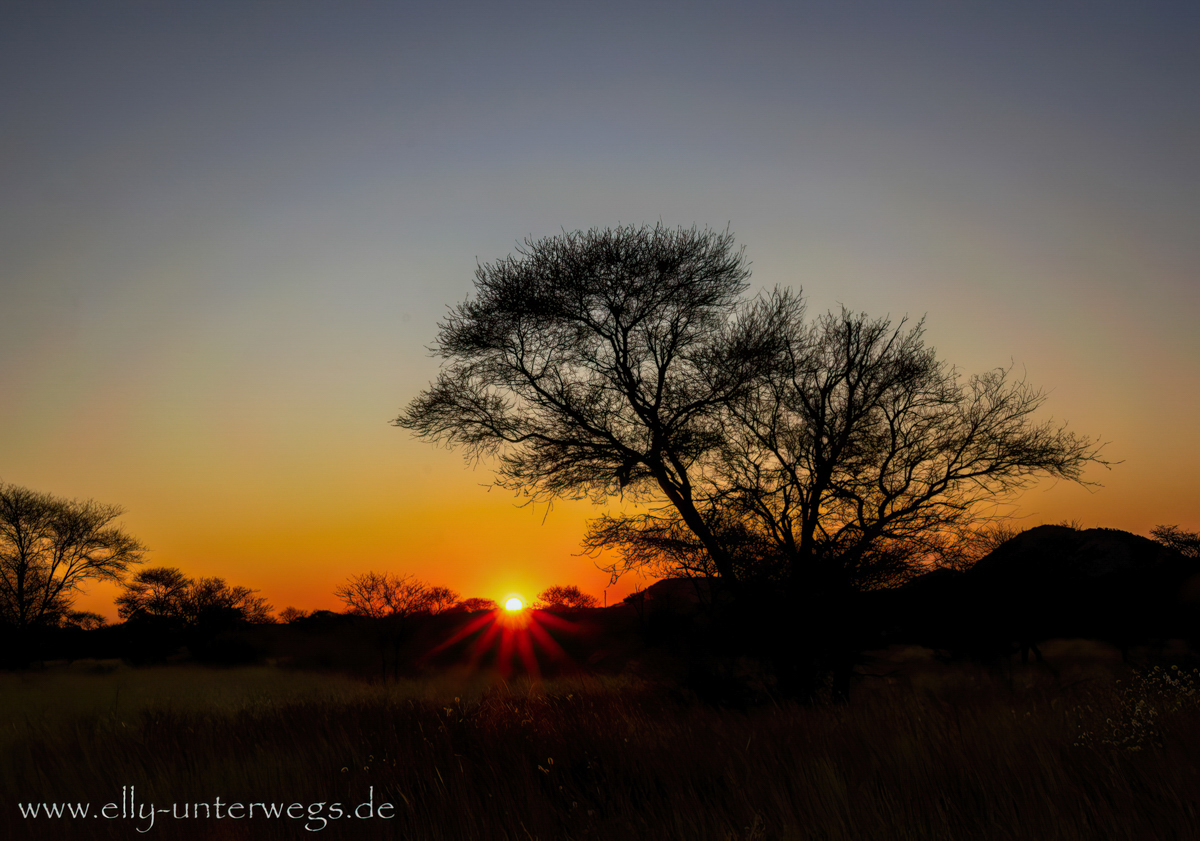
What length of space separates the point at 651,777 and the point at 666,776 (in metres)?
0.09

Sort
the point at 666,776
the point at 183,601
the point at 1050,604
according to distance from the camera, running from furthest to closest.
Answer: the point at 183,601, the point at 1050,604, the point at 666,776

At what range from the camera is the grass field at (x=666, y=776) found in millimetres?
3152

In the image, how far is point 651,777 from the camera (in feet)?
13.4

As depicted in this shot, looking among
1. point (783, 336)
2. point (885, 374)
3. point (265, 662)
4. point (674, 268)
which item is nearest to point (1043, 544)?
point (885, 374)

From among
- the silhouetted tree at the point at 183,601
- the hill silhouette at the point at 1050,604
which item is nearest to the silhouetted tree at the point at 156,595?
the silhouetted tree at the point at 183,601

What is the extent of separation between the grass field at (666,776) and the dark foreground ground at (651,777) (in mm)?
16

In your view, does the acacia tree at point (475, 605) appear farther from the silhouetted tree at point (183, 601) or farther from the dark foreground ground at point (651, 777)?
the dark foreground ground at point (651, 777)

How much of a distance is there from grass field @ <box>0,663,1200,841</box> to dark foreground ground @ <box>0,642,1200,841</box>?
0.6 inches

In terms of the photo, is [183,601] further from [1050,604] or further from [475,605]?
[1050,604]

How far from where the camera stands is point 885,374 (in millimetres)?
12430

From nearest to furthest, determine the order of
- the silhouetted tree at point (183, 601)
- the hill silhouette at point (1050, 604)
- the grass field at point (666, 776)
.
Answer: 1. the grass field at point (666, 776)
2. the hill silhouette at point (1050, 604)
3. the silhouetted tree at point (183, 601)

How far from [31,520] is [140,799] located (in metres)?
45.7

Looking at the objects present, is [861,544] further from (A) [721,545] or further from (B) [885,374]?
(B) [885,374]

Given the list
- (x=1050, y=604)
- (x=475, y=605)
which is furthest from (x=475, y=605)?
(x=1050, y=604)
